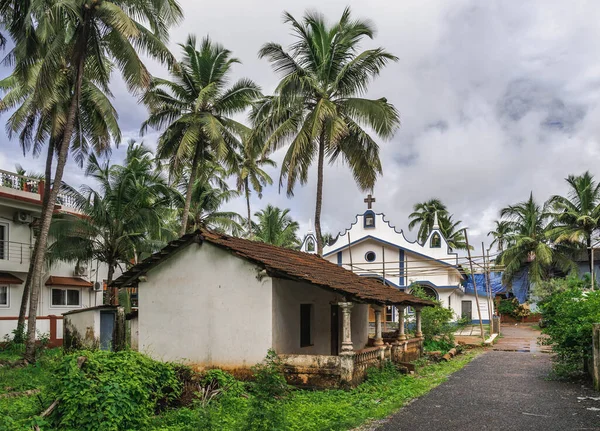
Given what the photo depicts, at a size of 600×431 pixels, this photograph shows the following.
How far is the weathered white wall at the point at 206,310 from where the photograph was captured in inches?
520

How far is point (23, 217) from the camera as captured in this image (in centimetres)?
2439

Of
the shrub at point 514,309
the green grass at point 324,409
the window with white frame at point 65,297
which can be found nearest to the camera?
the green grass at point 324,409

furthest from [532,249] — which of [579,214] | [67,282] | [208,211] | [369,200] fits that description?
[67,282]

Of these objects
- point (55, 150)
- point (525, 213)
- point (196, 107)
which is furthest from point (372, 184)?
point (525, 213)

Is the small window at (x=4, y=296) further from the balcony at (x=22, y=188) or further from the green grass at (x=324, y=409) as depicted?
the green grass at (x=324, y=409)

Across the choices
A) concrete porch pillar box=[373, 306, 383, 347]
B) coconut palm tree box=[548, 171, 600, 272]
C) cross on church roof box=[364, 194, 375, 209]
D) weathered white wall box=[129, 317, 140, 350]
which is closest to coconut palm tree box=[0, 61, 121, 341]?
A: weathered white wall box=[129, 317, 140, 350]

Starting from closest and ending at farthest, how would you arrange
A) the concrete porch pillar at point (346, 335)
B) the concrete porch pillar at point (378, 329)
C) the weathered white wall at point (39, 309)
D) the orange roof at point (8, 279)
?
the concrete porch pillar at point (346, 335)
the concrete porch pillar at point (378, 329)
the weathered white wall at point (39, 309)
the orange roof at point (8, 279)

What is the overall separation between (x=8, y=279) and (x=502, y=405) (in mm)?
19821

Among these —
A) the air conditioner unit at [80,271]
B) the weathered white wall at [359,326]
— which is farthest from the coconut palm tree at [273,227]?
the weathered white wall at [359,326]

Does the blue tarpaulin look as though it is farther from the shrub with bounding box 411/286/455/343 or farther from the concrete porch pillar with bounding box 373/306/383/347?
the concrete porch pillar with bounding box 373/306/383/347

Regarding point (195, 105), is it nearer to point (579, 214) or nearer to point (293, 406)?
point (293, 406)

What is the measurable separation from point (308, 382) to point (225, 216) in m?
21.6

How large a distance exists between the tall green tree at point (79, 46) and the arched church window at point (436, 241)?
21394 mm

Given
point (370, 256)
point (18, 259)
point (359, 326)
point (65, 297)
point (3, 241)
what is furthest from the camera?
point (370, 256)
